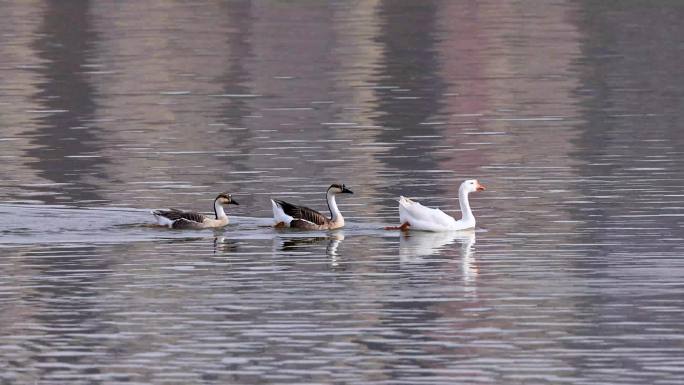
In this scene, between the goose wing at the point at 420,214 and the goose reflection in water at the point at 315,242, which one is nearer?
the goose reflection in water at the point at 315,242

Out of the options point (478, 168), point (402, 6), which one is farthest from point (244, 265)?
point (402, 6)

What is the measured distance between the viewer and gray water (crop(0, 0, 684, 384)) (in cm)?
1858

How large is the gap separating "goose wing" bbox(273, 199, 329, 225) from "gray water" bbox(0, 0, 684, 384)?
13.8 inches

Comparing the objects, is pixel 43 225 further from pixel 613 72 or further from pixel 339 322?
pixel 613 72

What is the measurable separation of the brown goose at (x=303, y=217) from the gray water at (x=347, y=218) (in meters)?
0.23

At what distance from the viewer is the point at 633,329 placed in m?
19.4

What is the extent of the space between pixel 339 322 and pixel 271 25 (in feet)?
188

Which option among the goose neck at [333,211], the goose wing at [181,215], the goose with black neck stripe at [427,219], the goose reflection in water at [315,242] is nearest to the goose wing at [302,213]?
the goose neck at [333,211]

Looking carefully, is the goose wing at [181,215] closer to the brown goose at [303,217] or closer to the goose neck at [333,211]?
the brown goose at [303,217]

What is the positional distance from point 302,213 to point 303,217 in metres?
0.06

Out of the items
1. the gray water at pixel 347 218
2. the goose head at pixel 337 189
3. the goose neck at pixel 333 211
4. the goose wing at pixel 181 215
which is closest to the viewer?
the gray water at pixel 347 218

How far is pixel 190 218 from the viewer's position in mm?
26609

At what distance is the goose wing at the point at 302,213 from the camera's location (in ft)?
86.8

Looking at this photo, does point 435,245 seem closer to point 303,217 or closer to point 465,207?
point 465,207
